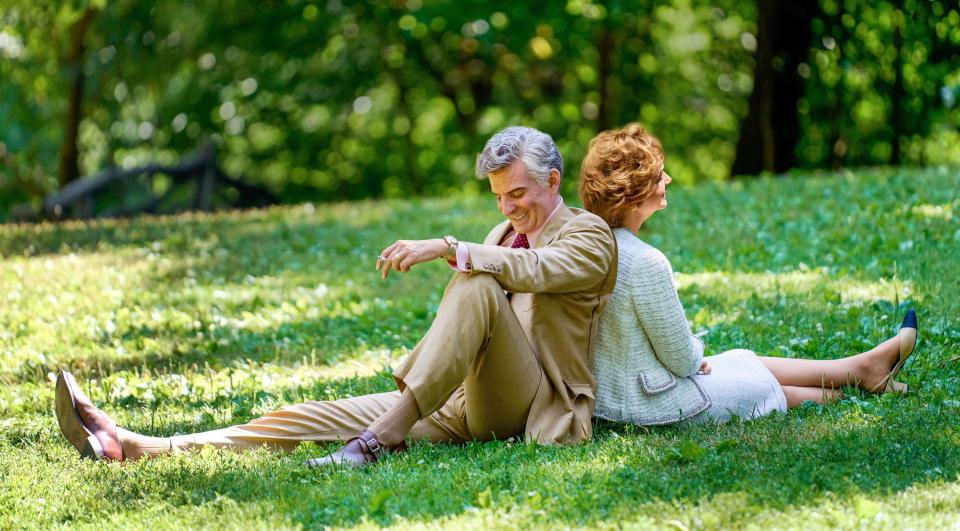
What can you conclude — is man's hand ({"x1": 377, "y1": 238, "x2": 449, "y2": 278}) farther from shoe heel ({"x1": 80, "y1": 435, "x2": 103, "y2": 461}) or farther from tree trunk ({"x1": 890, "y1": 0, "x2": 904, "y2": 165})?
tree trunk ({"x1": 890, "y1": 0, "x2": 904, "y2": 165})

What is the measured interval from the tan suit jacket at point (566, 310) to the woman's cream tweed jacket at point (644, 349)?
0.09 metres

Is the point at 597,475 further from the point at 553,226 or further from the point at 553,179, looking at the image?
the point at 553,179

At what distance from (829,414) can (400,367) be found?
2018 millimetres

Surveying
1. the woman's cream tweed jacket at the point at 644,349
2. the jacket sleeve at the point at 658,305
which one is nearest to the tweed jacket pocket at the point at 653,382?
the woman's cream tweed jacket at the point at 644,349

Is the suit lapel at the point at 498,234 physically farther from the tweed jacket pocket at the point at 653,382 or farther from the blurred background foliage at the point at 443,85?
the blurred background foliage at the point at 443,85

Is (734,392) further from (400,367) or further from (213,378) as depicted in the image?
(213,378)

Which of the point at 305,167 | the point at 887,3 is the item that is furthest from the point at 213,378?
the point at 305,167

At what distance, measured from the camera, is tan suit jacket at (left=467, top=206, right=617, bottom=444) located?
4.87m

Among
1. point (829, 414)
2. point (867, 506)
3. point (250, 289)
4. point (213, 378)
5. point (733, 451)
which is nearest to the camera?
point (867, 506)

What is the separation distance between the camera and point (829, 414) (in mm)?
5277

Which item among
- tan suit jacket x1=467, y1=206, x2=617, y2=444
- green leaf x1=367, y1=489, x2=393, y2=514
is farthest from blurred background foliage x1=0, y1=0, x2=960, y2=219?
green leaf x1=367, y1=489, x2=393, y2=514

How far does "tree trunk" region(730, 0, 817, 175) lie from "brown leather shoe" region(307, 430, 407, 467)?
1421 cm

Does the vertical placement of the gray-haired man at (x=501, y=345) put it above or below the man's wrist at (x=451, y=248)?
below

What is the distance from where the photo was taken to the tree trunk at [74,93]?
20.5 m
